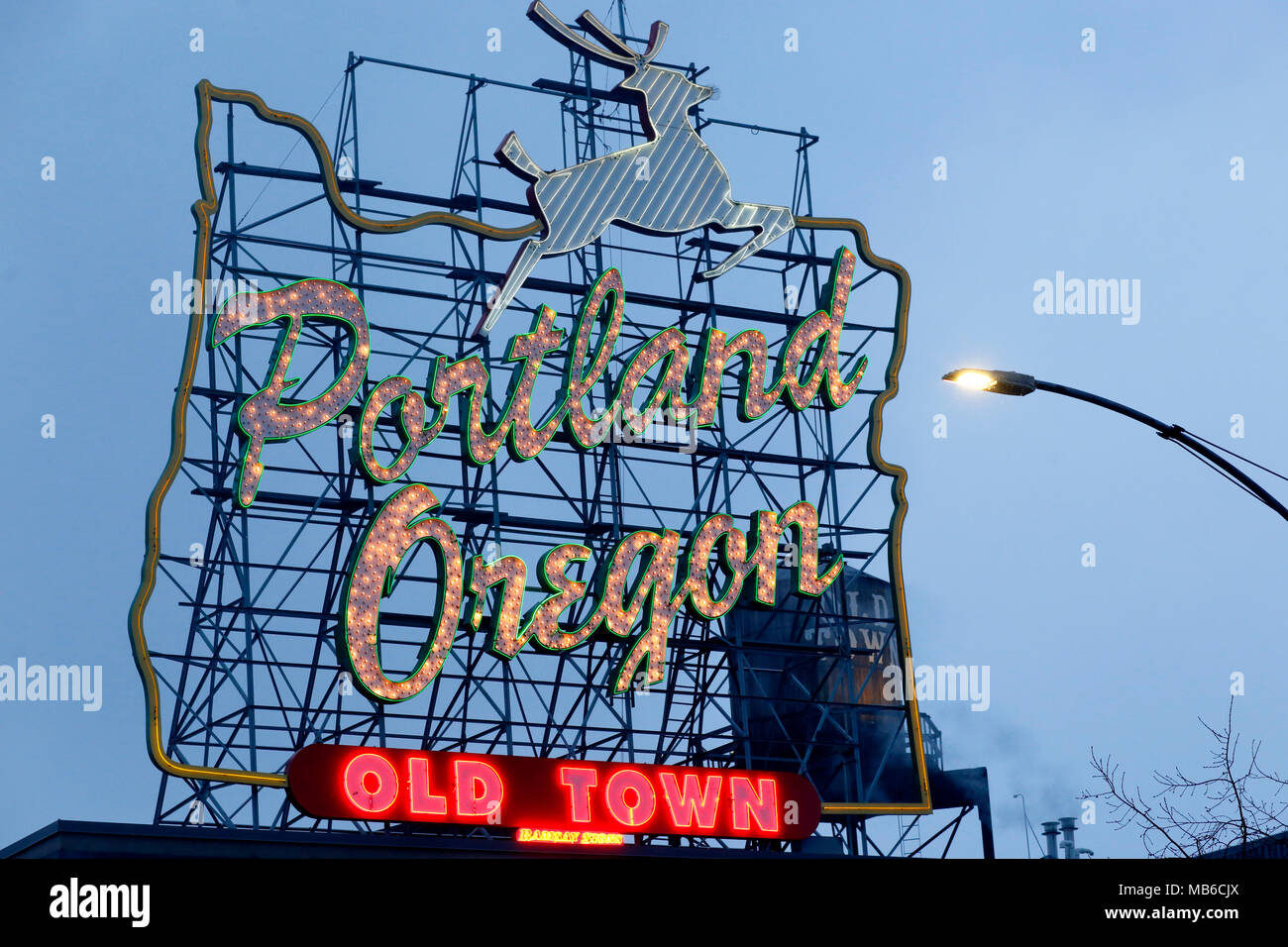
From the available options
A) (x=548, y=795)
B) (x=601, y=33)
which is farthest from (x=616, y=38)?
(x=548, y=795)

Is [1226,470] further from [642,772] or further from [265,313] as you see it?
[265,313]

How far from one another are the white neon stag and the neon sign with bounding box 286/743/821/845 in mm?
8049

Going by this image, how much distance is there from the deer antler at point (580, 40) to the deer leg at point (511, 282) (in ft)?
12.6

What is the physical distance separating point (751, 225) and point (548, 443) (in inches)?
233

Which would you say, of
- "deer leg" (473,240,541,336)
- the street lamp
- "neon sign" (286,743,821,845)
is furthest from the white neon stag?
the street lamp

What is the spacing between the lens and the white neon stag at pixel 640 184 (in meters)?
30.2

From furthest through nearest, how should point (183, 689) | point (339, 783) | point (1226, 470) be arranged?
point (183, 689)
point (339, 783)
point (1226, 470)

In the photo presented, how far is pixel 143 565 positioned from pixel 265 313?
4.21 metres

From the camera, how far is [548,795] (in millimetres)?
24328

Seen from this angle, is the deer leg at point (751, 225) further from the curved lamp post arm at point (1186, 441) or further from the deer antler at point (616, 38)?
the curved lamp post arm at point (1186, 441)

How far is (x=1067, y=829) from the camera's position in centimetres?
5338

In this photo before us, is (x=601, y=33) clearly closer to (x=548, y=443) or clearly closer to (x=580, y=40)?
(x=580, y=40)

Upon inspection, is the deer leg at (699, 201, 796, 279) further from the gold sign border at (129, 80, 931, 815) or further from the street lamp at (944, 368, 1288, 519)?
the street lamp at (944, 368, 1288, 519)
